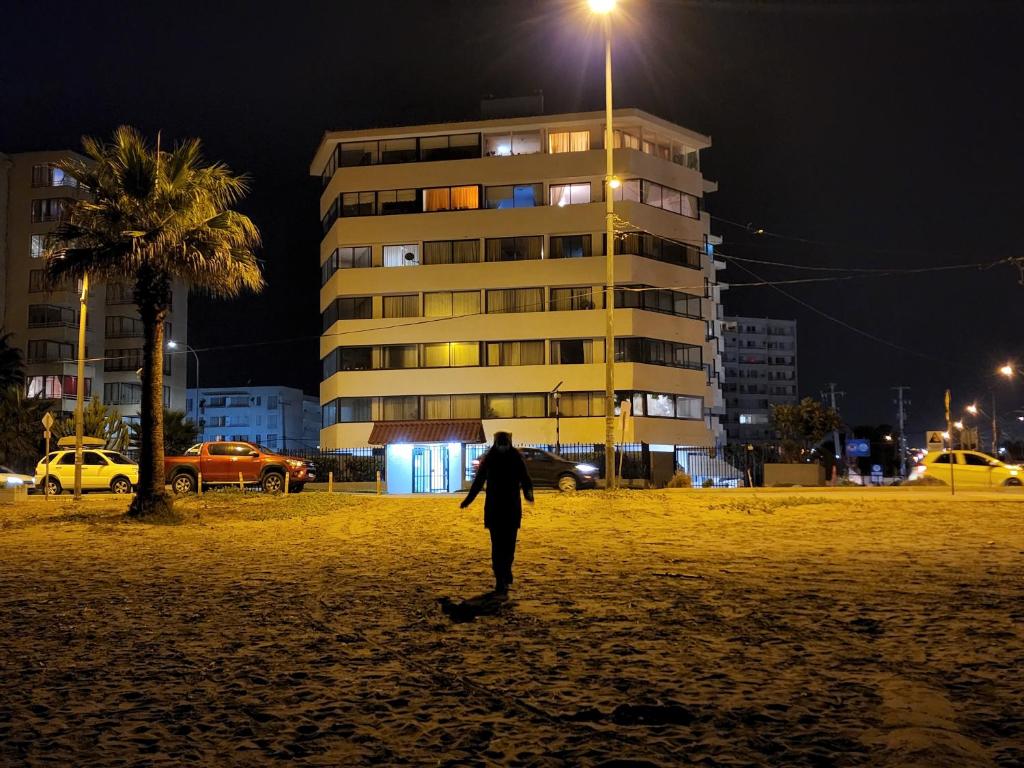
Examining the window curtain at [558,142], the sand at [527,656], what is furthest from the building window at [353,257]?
the sand at [527,656]

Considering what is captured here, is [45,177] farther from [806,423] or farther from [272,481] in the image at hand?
[806,423]

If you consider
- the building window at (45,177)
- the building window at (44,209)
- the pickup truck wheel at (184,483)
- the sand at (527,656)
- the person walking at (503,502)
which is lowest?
the sand at (527,656)

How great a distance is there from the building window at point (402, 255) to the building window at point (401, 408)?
7637 millimetres

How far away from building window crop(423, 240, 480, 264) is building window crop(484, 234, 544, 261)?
0.70m

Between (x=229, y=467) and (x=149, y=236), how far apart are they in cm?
1388

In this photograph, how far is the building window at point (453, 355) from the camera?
51.9 m

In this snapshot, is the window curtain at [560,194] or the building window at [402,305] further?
the building window at [402,305]

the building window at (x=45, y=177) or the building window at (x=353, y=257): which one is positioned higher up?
the building window at (x=45, y=177)

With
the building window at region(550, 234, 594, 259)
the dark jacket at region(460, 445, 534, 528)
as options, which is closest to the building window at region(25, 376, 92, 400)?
the building window at region(550, 234, 594, 259)

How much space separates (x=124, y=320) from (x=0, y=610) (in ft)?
210

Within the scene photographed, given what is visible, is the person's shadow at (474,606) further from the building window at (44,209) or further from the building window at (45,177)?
the building window at (45,177)

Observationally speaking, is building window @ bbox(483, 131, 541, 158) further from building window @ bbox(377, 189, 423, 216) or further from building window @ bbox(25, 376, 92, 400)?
building window @ bbox(25, 376, 92, 400)

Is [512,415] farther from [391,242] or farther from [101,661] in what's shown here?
[101,661]

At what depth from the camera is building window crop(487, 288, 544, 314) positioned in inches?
2029
